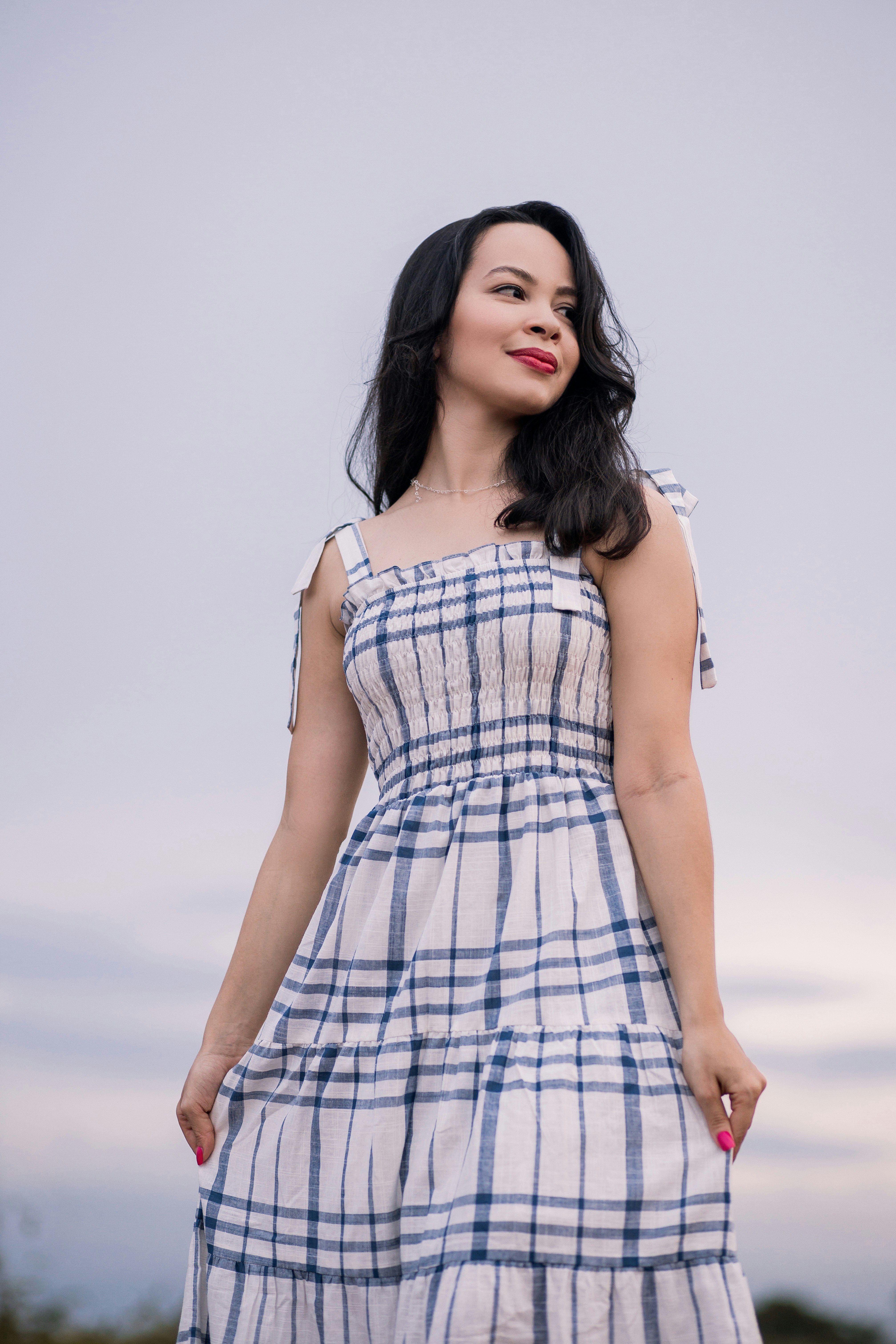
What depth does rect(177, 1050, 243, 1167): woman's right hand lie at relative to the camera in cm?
156

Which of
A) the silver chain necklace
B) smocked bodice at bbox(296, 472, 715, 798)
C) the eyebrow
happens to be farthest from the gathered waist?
the eyebrow

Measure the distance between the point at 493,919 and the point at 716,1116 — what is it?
34cm

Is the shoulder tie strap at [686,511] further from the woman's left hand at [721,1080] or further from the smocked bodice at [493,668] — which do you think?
the woman's left hand at [721,1080]

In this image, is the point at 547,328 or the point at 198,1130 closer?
the point at 198,1130

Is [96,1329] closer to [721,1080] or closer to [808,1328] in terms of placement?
[808,1328]

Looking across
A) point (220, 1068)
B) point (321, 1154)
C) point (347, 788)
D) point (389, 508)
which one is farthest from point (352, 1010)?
point (389, 508)

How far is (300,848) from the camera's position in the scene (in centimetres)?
176

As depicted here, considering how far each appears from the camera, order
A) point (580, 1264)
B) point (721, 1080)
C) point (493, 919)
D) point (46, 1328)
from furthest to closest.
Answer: point (46, 1328) < point (493, 919) < point (721, 1080) < point (580, 1264)

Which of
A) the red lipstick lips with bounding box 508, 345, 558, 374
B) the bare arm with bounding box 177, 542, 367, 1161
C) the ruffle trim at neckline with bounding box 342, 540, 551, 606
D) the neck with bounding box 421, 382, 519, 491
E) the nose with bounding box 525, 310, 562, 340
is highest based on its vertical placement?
the nose with bounding box 525, 310, 562, 340

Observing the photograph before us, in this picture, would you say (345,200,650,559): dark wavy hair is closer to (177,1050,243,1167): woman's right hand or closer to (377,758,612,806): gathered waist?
(377,758,612,806): gathered waist

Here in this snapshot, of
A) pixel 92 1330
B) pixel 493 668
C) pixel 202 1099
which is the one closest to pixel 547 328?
pixel 493 668

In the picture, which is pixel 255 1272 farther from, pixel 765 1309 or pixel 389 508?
pixel 765 1309

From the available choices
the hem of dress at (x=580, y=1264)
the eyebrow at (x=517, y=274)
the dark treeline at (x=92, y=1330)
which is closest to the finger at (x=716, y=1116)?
the hem of dress at (x=580, y=1264)

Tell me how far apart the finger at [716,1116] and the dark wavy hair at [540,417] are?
27.2 inches
